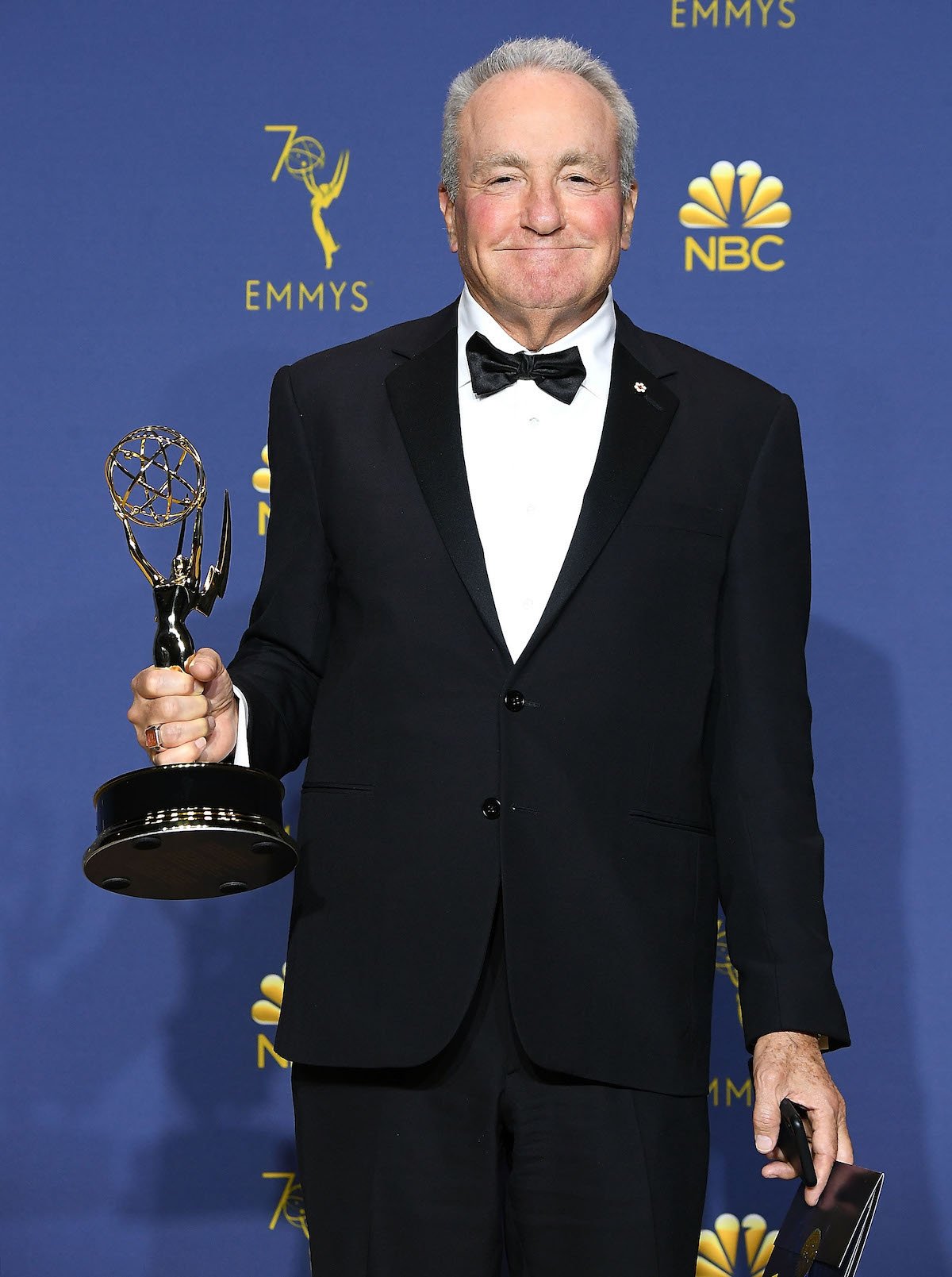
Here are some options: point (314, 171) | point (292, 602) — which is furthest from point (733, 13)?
point (292, 602)

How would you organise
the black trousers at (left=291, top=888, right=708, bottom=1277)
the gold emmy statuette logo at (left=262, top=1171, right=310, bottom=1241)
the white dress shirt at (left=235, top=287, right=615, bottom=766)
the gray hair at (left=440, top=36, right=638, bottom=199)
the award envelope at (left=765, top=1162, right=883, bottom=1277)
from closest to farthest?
the award envelope at (left=765, top=1162, right=883, bottom=1277), the black trousers at (left=291, top=888, right=708, bottom=1277), the white dress shirt at (left=235, top=287, right=615, bottom=766), the gray hair at (left=440, top=36, right=638, bottom=199), the gold emmy statuette logo at (left=262, top=1171, right=310, bottom=1241)

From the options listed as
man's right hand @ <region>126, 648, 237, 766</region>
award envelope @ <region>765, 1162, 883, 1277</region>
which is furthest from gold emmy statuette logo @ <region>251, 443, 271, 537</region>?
award envelope @ <region>765, 1162, 883, 1277</region>

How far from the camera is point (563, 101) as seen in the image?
1.83 metres

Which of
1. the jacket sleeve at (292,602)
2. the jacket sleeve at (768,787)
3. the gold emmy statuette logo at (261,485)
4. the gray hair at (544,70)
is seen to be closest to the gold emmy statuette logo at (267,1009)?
the gold emmy statuette logo at (261,485)

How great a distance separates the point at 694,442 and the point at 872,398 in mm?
1078

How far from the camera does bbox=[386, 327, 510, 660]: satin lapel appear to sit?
172cm

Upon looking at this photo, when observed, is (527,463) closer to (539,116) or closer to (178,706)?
(539,116)

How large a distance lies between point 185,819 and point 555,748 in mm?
387

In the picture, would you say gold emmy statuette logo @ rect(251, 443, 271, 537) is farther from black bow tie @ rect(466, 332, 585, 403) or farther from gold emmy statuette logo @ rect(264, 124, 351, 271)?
black bow tie @ rect(466, 332, 585, 403)

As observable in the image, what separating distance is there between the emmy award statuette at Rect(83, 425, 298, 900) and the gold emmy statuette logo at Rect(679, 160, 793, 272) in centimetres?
143

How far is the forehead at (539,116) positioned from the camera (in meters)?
1.83

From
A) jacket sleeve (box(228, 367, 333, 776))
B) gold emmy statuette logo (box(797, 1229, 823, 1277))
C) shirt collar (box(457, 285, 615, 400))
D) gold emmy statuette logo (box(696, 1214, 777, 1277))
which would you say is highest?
shirt collar (box(457, 285, 615, 400))

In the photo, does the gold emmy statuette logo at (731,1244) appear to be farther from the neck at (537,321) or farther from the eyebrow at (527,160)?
the eyebrow at (527,160)

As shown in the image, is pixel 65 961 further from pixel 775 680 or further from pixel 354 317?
pixel 775 680
